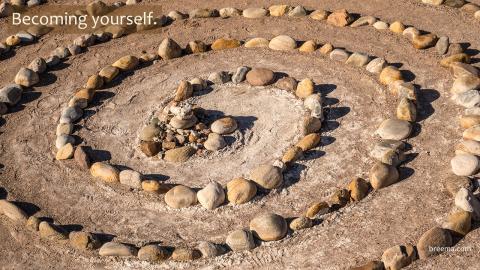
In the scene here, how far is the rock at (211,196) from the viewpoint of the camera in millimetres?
9461

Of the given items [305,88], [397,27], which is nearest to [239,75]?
[305,88]

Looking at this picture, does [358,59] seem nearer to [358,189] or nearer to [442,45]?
[442,45]

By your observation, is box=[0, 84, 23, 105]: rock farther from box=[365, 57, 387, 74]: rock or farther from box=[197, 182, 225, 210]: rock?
box=[365, 57, 387, 74]: rock

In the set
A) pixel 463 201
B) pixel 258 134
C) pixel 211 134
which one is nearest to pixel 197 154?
pixel 211 134

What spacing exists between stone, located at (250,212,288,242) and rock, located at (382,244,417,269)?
1.42m

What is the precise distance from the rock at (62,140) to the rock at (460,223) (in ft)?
20.5

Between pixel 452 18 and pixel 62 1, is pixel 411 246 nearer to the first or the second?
pixel 452 18

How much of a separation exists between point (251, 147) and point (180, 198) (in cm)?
165

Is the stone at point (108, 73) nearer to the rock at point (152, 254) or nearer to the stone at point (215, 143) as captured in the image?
the stone at point (215, 143)

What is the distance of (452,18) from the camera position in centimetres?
1284

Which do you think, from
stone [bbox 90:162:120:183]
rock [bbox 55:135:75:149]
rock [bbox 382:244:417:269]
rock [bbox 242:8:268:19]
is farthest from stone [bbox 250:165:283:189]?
rock [bbox 242:8:268:19]

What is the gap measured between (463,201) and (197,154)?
4.19m

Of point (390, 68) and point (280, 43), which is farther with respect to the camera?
point (280, 43)

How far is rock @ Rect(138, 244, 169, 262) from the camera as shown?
8719 mm
